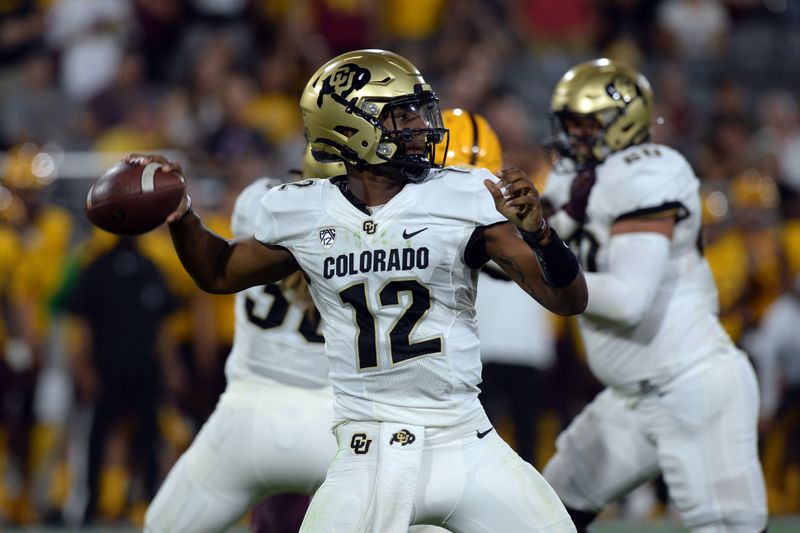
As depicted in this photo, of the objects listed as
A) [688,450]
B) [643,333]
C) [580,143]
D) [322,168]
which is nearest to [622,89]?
[580,143]

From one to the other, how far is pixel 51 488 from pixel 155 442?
0.86 m

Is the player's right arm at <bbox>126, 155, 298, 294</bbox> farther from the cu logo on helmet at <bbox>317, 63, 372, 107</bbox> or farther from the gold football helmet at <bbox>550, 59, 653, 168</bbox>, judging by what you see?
the gold football helmet at <bbox>550, 59, 653, 168</bbox>

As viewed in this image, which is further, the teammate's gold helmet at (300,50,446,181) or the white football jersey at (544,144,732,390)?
the white football jersey at (544,144,732,390)

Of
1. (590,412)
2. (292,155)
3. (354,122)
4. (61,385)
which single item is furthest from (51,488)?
(354,122)

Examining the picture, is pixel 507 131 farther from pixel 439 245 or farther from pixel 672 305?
pixel 439 245

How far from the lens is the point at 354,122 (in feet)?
10.9

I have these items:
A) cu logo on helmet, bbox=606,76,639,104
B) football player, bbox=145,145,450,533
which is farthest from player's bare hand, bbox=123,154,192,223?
cu logo on helmet, bbox=606,76,639,104

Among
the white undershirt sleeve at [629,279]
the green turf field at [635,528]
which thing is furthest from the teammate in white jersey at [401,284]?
the green turf field at [635,528]

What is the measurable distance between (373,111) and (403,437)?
82 cm

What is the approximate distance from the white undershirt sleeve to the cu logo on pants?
3.40 ft

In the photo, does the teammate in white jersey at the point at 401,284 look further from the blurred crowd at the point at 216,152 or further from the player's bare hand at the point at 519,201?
the blurred crowd at the point at 216,152

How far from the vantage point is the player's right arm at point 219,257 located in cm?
340

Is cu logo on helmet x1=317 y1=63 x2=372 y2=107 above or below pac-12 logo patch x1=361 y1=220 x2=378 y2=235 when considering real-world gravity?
above

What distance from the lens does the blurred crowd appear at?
23.9ft
